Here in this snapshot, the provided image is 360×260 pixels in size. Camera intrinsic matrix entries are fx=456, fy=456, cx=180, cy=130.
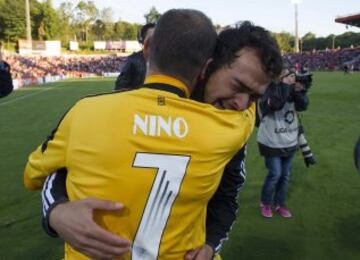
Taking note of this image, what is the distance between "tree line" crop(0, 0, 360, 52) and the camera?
Result: 8506 cm

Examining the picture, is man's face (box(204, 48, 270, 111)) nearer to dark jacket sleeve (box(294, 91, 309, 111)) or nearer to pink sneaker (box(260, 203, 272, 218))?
dark jacket sleeve (box(294, 91, 309, 111))

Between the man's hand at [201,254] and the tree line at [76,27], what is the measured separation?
67343 millimetres

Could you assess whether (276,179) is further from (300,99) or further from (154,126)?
(154,126)

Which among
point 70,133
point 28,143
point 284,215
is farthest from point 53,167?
point 28,143

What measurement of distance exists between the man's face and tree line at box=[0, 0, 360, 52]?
220 ft

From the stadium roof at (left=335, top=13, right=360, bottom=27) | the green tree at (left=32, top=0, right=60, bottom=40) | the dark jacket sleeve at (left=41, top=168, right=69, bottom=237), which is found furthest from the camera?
the green tree at (left=32, top=0, right=60, bottom=40)

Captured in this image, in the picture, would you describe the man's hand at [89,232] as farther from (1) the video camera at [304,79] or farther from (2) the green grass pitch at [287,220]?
(1) the video camera at [304,79]

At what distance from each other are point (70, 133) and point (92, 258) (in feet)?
1.35

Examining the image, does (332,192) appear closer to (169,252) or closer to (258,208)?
(258,208)

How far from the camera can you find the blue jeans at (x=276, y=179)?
5691 mm

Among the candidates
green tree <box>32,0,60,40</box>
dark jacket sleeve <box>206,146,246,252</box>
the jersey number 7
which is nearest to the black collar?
the jersey number 7

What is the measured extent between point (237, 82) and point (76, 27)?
113286 mm

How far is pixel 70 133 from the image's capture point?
1.44 metres

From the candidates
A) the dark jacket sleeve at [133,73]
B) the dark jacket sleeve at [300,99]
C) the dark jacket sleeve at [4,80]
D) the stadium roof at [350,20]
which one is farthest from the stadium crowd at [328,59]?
the dark jacket sleeve at [133,73]
